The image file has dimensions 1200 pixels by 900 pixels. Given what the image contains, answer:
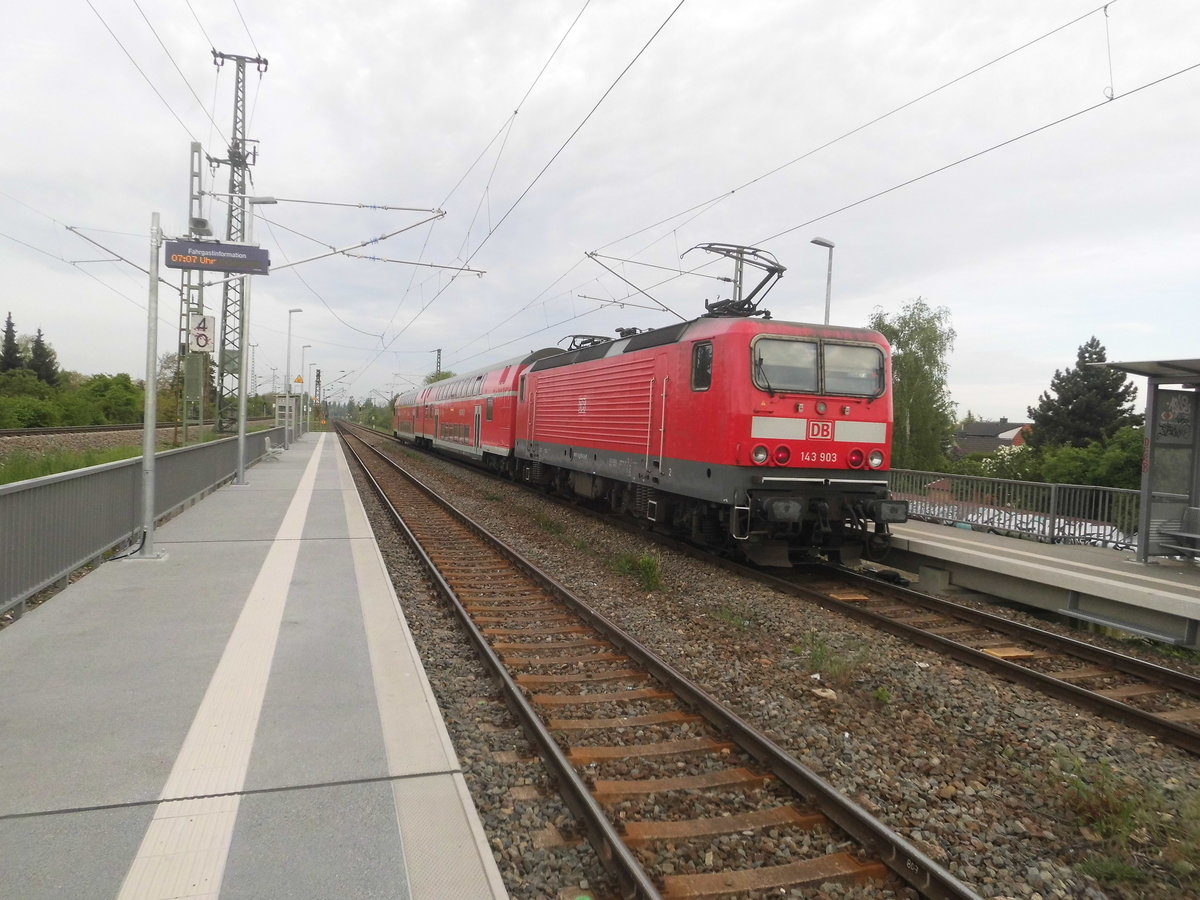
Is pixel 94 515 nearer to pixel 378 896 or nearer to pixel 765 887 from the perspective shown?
pixel 378 896

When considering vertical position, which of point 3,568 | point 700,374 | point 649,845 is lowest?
point 649,845

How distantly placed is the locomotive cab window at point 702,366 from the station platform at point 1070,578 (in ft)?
11.0

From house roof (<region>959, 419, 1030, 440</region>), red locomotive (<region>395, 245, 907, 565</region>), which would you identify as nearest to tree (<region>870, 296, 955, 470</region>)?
red locomotive (<region>395, 245, 907, 565</region>)

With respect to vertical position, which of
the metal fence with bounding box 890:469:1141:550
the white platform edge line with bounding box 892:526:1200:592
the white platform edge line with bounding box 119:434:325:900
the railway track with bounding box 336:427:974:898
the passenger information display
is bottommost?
the railway track with bounding box 336:427:974:898

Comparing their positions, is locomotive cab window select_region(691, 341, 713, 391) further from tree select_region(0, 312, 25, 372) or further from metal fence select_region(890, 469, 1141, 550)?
tree select_region(0, 312, 25, 372)

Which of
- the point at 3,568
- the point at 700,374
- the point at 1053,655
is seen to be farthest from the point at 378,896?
the point at 700,374

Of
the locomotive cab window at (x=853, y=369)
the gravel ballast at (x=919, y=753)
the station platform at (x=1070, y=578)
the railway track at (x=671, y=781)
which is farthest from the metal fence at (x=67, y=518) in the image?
the station platform at (x=1070, y=578)

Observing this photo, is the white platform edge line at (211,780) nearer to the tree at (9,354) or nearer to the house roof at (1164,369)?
the house roof at (1164,369)

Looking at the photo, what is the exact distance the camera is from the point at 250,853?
307 centimetres

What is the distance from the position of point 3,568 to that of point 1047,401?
54219 mm

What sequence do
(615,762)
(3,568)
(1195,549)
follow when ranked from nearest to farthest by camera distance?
(615,762)
(3,568)
(1195,549)

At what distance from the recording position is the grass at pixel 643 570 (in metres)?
8.68

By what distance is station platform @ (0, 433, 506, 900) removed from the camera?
2.95 metres

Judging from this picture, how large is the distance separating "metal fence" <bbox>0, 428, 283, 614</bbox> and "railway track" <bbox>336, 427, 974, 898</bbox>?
3465 millimetres
